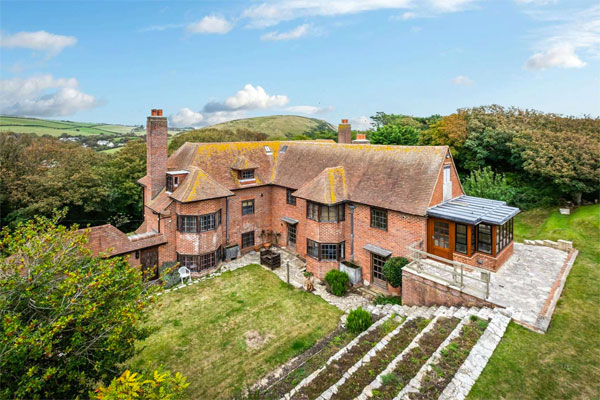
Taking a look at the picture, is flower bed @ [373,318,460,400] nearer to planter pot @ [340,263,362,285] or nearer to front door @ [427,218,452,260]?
front door @ [427,218,452,260]

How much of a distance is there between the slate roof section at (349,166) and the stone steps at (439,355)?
488 cm

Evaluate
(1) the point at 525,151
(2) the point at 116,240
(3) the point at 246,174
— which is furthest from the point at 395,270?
(1) the point at 525,151

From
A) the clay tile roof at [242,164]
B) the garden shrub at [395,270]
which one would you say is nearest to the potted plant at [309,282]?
the garden shrub at [395,270]

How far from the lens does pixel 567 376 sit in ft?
28.5

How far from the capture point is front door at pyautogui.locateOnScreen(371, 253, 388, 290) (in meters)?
17.3

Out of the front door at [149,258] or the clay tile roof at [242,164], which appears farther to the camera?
the clay tile roof at [242,164]

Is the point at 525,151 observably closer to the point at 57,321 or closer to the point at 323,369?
the point at 323,369

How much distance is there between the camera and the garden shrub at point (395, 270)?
15.6 meters

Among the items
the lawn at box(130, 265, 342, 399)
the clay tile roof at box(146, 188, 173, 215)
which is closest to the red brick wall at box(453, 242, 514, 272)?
the lawn at box(130, 265, 342, 399)

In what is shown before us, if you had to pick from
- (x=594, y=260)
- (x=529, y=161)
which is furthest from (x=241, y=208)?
(x=529, y=161)

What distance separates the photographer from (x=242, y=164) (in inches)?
893

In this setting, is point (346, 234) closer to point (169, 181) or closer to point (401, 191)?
point (401, 191)

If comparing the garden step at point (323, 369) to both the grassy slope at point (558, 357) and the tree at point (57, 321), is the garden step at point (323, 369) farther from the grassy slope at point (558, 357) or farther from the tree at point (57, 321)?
the tree at point (57, 321)

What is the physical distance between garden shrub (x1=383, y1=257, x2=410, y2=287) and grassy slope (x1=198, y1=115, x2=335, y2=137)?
102 metres
